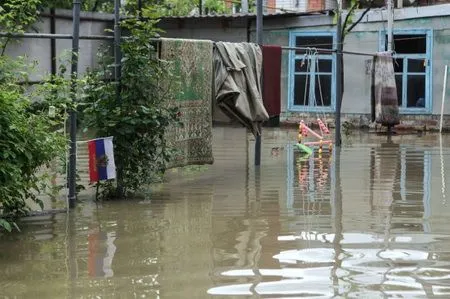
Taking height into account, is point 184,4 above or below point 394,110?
above

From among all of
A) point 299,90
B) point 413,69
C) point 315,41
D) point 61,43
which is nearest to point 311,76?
point 299,90

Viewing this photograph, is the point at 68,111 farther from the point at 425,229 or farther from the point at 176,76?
the point at 425,229

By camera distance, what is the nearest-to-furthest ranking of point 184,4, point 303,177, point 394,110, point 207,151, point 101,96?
point 101,96 → point 207,151 → point 303,177 → point 394,110 → point 184,4

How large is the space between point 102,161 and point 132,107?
28.5 inches

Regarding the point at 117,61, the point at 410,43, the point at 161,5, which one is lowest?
the point at 117,61

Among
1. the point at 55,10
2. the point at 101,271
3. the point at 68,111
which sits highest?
the point at 55,10

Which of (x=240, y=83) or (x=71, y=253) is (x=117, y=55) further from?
(x=71, y=253)

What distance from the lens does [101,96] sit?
8742mm

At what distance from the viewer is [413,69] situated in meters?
22.0

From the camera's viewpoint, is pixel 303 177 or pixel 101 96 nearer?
pixel 101 96

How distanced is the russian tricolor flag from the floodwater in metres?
0.35

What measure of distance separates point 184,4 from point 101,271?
27.9 m

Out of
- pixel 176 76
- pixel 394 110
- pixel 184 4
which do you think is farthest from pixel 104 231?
pixel 184 4

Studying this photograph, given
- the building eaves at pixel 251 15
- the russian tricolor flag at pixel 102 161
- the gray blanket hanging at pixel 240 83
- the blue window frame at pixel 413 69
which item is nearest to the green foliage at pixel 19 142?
the russian tricolor flag at pixel 102 161
